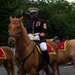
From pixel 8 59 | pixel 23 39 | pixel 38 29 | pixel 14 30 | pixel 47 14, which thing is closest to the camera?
pixel 14 30

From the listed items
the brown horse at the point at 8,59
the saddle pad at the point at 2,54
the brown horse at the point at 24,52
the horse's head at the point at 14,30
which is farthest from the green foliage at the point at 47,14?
the horse's head at the point at 14,30

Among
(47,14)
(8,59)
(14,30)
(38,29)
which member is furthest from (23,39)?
(47,14)

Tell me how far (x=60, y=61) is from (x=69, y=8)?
81.5 metres

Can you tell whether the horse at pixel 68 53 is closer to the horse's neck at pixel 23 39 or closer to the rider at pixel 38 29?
the rider at pixel 38 29

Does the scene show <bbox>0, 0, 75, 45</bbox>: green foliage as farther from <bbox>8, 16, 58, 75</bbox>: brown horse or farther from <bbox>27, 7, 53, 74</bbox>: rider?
<bbox>8, 16, 58, 75</bbox>: brown horse

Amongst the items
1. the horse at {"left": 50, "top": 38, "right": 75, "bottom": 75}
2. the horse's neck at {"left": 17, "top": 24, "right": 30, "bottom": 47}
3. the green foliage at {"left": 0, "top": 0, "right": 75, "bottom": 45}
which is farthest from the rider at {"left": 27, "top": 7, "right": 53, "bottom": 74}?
the green foliage at {"left": 0, "top": 0, "right": 75, "bottom": 45}

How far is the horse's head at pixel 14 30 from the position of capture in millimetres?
8820

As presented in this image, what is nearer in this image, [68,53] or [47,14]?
[68,53]

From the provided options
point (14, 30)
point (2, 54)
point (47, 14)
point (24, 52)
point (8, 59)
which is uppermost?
point (14, 30)

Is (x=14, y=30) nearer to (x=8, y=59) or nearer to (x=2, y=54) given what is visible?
(x=2, y=54)

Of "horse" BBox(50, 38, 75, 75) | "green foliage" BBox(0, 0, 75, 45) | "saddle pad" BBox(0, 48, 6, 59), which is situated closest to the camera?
"horse" BBox(50, 38, 75, 75)

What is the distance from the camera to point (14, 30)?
29.8 feet

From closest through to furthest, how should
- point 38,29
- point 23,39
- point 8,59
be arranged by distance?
point 23,39 < point 38,29 < point 8,59

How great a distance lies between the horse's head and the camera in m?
8.82
